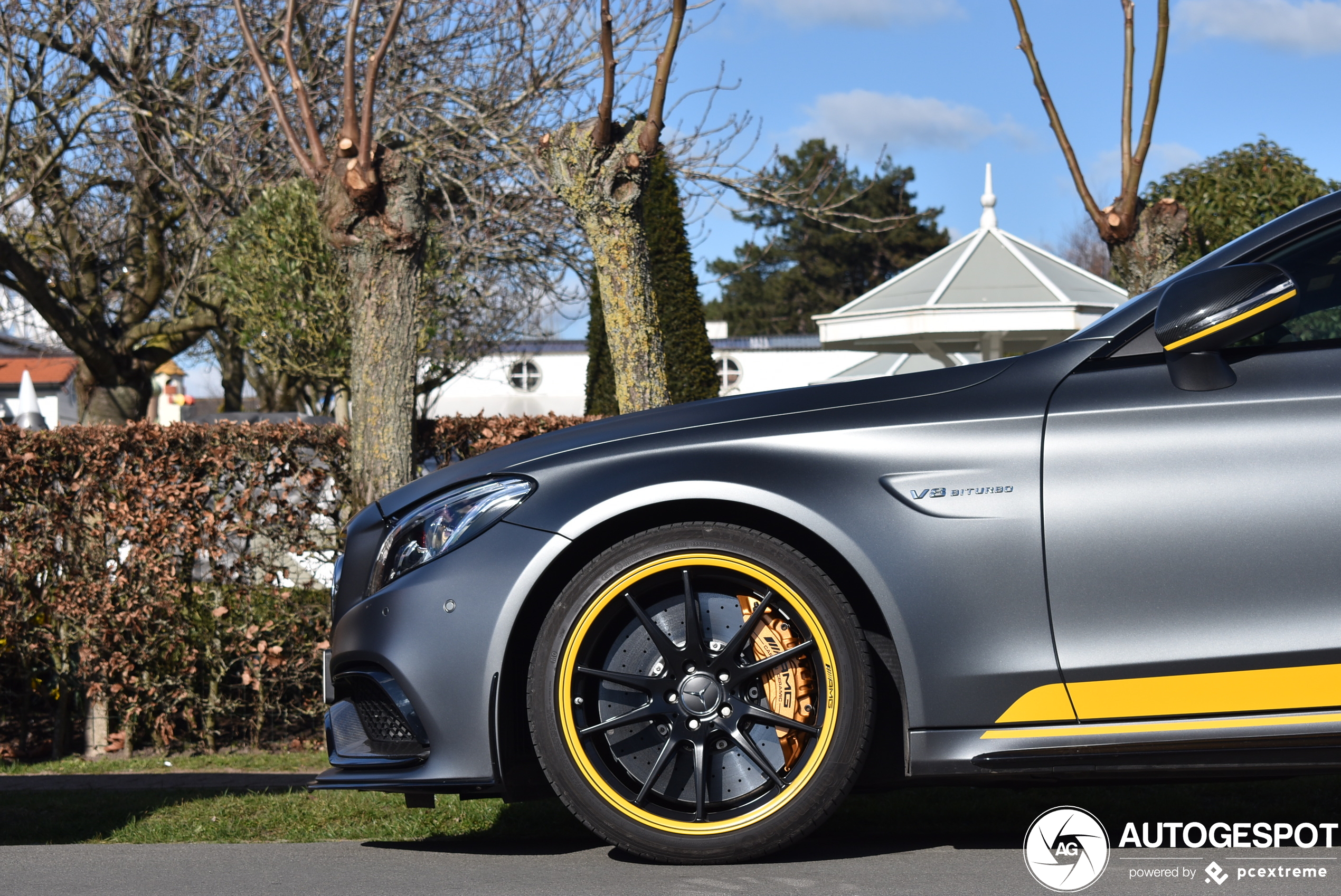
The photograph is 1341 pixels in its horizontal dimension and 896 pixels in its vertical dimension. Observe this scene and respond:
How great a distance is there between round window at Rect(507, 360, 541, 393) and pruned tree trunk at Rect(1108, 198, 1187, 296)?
97.6 ft

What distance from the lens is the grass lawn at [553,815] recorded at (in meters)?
3.77

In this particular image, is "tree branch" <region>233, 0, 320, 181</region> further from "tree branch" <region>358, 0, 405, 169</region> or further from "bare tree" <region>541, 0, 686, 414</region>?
"bare tree" <region>541, 0, 686, 414</region>

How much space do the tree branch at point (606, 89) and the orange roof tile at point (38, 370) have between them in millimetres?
44353

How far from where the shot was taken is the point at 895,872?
10.2ft

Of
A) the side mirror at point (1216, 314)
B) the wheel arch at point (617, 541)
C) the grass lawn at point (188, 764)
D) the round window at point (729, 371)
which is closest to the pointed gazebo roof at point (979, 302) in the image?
the grass lawn at point (188, 764)

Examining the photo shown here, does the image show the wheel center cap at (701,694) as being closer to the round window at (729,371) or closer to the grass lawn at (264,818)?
the grass lawn at (264,818)

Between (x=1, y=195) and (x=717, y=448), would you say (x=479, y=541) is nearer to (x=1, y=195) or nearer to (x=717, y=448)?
(x=717, y=448)

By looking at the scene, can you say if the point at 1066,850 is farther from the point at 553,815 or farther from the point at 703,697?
the point at 553,815

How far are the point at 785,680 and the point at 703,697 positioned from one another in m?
0.21

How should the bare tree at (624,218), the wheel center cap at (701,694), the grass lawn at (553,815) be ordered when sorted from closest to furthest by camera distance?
the wheel center cap at (701,694)
the grass lawn at (553,815)
the bare tree at (624,218)

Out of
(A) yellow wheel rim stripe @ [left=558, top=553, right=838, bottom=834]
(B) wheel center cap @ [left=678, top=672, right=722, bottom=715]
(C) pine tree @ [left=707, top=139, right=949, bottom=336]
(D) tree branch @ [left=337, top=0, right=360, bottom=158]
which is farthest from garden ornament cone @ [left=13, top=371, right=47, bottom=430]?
(C) pine tree @ [left=707, top=139, right=949, bottom=336]

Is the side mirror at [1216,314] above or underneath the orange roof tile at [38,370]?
underneath

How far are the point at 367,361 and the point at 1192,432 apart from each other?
4610 millimetres

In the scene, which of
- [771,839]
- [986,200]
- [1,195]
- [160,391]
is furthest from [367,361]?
[160,391]
